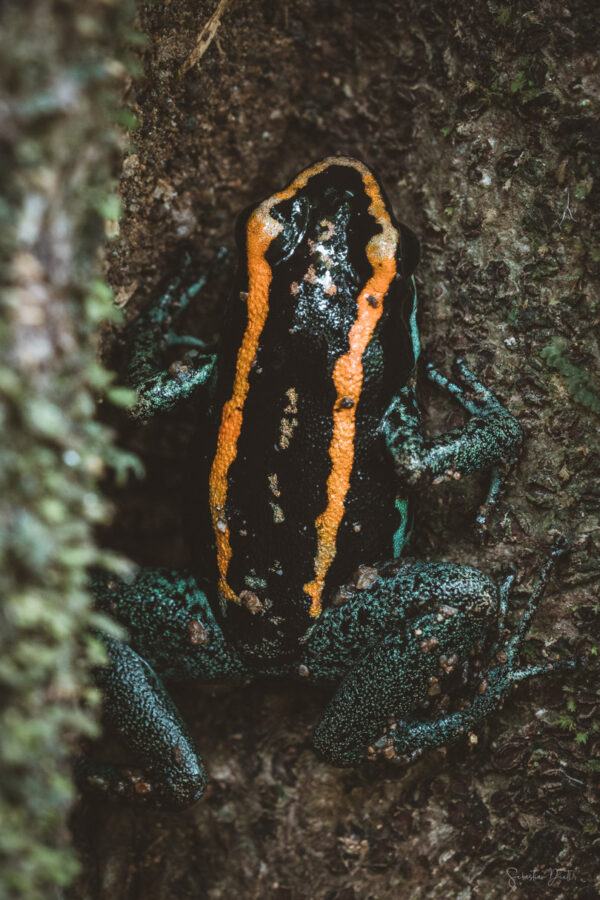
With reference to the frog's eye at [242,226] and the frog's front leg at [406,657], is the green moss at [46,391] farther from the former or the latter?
the frog's front leg at [406,657]

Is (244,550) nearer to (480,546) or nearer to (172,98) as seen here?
(480,546)

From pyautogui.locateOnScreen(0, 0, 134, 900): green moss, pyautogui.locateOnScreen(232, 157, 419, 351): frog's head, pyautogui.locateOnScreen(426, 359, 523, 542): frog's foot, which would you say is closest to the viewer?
pyautogui.locateOnScreen(0, 0, 134, 900): green moss

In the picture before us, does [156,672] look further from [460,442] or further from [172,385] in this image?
[460,442]

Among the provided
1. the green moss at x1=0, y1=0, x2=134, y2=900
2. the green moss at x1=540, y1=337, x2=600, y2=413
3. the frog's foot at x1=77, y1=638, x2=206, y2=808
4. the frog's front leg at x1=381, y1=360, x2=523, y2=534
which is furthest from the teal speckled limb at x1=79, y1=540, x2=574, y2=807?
the green moss at x1=0, y1=0, x2=134, y2=900

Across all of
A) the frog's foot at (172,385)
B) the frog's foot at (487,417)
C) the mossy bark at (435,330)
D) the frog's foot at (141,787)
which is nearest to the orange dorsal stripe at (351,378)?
the mossy bark at (435,330)

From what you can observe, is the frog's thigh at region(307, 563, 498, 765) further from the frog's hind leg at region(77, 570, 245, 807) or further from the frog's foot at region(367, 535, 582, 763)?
the frog's hind leg at region(77, 570, 245, 807)

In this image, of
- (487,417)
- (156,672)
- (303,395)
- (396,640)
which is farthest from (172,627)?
(487,417)

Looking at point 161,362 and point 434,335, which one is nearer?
point 434,335
